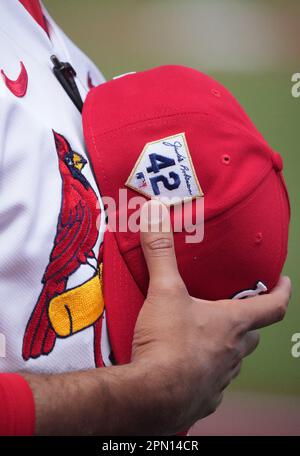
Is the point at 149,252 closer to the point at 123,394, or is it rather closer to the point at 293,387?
the point at 123,394

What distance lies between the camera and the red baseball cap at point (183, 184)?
55 centimetres

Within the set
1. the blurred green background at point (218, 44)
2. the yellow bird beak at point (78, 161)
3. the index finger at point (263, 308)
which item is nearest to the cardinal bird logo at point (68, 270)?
the yellow bird beak at point (78, 161)

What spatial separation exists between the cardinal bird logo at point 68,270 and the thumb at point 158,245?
0.06 meters

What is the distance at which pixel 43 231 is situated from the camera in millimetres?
500

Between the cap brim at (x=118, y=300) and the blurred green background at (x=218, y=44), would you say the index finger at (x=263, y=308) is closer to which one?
the cap brim at (x=118, y=300)

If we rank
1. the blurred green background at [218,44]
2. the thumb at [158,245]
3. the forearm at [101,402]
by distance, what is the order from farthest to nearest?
1. the blurred green background at [218,44]
2. the thumb at [158,245]
3. the forearm at [101,402]

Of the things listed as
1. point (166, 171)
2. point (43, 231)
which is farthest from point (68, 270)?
point (166, 171)

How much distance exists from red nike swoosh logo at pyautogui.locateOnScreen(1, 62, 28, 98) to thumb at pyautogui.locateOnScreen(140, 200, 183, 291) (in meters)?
0.17

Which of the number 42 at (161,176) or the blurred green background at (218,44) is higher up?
the blurred green background at (218,44)

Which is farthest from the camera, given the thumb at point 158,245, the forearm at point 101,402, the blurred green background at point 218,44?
the blurred green background at point 218,44

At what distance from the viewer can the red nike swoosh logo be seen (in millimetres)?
521

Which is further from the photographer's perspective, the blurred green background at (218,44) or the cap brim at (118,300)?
the blurred green background at (218,44)

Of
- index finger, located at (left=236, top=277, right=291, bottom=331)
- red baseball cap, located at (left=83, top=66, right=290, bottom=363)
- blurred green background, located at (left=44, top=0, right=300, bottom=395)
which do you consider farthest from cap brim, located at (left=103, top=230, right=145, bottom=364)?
blurred green background, located at (left=44, top=0, right=300, bottom=395)
